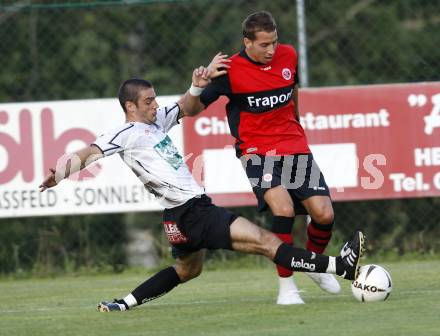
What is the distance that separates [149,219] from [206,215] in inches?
181

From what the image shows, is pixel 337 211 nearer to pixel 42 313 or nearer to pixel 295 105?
pixel 295 105

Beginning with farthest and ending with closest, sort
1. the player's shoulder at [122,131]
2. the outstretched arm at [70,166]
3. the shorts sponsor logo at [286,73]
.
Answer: the shorts sponsor logo at [286,73]
the player's shoulder at [122,131]
the outstretched arm at [70,166]

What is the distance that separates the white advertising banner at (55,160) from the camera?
37.6ft

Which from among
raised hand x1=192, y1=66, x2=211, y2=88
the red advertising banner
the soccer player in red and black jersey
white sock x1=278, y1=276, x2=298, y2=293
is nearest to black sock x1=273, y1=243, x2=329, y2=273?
white sock x1=278, y1=276, x2=298, y2=293

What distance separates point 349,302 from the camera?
805 cm

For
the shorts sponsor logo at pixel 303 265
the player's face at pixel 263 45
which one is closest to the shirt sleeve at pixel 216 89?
the player's face at pixel 263 45

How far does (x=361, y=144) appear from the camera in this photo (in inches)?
448

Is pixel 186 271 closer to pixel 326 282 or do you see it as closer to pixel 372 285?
pixel 326 282

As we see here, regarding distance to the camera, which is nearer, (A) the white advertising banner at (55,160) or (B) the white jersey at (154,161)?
(B) the white jersey at (154,161)

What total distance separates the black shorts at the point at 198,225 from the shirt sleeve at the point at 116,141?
1.75 ft

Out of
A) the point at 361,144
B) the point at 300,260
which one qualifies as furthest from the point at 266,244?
the point at 361,144

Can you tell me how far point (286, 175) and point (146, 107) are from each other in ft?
3.72

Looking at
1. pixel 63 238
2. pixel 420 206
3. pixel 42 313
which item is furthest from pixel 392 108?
pixel 42 313

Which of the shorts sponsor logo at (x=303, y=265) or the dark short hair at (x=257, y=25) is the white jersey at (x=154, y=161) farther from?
the dark short hair at (x=257, y=25)
